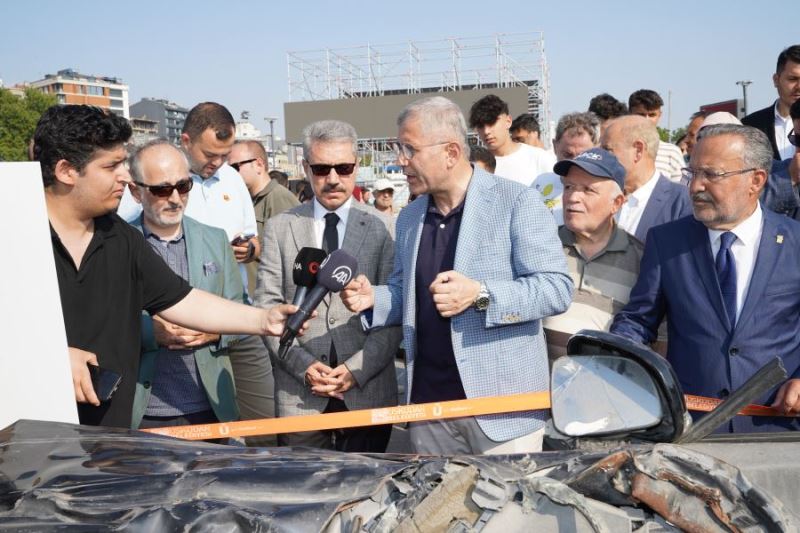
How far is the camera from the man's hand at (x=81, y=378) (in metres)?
2.76

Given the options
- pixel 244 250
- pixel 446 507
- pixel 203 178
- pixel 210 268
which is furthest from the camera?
pixel 203 178

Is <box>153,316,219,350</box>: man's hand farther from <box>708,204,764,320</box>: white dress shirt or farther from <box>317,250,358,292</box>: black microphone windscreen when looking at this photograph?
<box>708,204,764,320</box>: white dress shirt

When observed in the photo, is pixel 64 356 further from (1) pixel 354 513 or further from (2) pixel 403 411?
(2) pixel 403 411

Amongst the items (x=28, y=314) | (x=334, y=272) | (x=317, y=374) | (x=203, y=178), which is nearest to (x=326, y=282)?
(x=334, y=272)

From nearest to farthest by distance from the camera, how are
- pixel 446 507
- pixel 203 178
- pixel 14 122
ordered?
pixel 446 507 < pixel 203 178 < pixel 14 122

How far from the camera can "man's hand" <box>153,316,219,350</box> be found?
3.77 m

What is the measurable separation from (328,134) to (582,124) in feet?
9.12

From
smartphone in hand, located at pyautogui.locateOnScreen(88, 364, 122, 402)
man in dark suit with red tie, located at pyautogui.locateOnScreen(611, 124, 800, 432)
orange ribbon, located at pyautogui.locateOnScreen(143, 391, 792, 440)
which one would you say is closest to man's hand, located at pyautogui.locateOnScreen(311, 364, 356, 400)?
orange ribbon, located at pyautogui.locateOnScreen(143, 391, 792, 440)

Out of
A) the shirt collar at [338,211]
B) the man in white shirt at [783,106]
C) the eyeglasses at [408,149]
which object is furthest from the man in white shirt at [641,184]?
the shirt collar at [338,211]

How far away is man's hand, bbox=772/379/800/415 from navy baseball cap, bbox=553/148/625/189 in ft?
4.22

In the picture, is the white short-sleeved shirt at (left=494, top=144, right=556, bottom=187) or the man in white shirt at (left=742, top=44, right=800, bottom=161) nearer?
the man in white shirt at (left=742, top=44, right=800, bottom=161)

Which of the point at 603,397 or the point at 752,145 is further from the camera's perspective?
the point at 752,145

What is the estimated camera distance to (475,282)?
314 centimetres

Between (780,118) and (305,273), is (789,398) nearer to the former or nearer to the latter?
(305,273)
